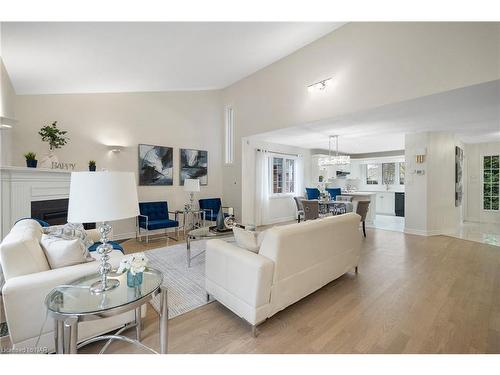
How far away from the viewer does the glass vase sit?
4.93 ft

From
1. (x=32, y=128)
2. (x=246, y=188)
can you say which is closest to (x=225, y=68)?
(x=246, y=188)

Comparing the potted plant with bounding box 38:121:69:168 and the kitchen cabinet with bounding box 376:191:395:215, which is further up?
the potted plant with bounding box 38:121:69:168

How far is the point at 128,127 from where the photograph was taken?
507 cm

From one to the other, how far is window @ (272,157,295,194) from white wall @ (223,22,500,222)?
2.04 meters

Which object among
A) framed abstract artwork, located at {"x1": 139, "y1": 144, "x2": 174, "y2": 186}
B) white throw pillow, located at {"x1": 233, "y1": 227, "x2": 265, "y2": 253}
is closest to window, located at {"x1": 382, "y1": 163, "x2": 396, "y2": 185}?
framed abstract artwork, located at {"x1": 139, "y1": 144, "x2": 174, "y2": 186}

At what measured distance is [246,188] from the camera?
6086mm

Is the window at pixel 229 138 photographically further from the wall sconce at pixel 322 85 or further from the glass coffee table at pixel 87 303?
the glass coffee table at pixel 87 303

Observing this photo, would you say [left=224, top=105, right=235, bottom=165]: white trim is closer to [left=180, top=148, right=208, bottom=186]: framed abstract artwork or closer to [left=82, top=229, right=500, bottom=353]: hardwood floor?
[left=180, top=148, right=208, bottom=186]: framed abstract artwork

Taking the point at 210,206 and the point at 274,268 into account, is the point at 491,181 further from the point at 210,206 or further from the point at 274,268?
the point at 274,268

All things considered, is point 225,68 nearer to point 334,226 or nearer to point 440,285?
point 334,226

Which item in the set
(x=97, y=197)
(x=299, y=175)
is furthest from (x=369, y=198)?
(x=97, y=197)

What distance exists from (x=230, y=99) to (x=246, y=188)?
8.00 feet

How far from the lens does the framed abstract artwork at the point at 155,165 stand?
5.22 metres

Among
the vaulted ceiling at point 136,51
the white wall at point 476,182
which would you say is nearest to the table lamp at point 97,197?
the vaulted ceiling at point 136,51
